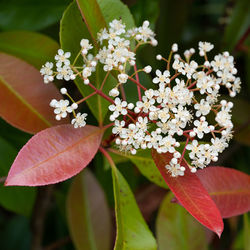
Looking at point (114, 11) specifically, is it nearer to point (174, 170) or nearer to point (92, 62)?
point (92, 62)

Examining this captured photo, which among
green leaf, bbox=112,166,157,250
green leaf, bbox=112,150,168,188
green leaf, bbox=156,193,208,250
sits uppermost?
green leaf, bbox=112,150,168,188

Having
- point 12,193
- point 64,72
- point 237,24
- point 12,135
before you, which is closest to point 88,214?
point 12,193

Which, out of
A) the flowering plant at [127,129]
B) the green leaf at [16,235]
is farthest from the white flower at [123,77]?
the green leaf at [16,235]

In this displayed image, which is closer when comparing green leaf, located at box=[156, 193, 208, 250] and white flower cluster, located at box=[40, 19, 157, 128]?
white flower cluster, located at box=[40, 19, 157, 128]

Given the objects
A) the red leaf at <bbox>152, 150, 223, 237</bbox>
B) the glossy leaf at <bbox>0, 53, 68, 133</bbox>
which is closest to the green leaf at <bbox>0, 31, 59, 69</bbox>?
the glossy leaf at <bbox>0, 53, 68, 133</bbox>

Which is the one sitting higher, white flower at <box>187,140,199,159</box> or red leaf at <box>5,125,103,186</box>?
red leaf at <box>5,125,103,186</box>

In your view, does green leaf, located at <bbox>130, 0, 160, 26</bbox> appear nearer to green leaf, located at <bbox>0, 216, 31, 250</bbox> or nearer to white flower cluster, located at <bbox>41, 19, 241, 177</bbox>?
white flower cluster, located at <bbox>41, 19, 241, 177</bbox>
